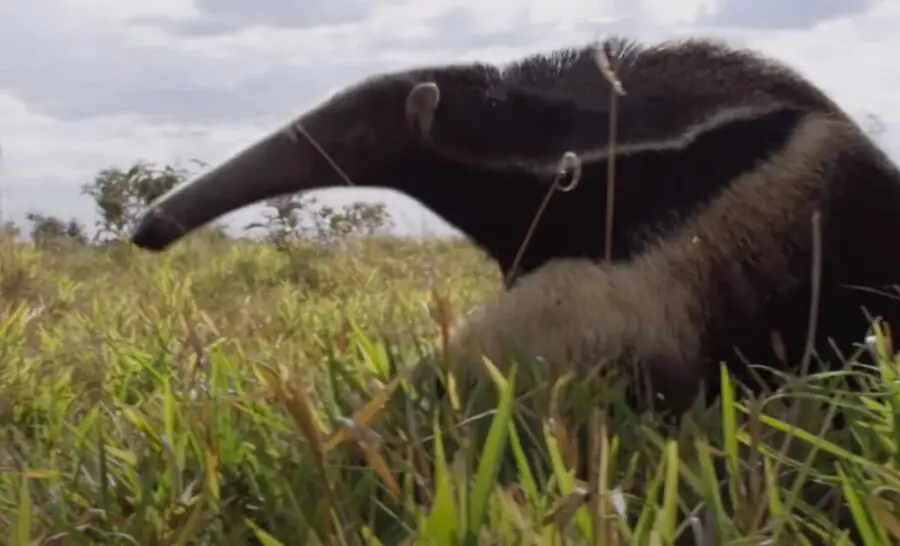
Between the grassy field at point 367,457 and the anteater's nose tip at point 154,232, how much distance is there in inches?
12.9

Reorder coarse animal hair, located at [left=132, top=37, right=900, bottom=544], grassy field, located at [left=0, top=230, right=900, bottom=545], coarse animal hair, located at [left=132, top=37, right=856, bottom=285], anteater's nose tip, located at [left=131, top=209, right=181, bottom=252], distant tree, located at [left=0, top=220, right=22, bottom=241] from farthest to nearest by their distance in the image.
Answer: distant tree, located at [left=0, top=220, right=22, bottom=241] < anteater's nose tip, located at [left=131, top=209, right=181, bottom=252] < coarse animal hair, located at [left=132, top=37, right=856, bottom=285] < coarse animal hair, located at [left=132, top=37, right=900, bottom=544] < grassy field, located at [left=0, top=230, right=900, bottom=545]

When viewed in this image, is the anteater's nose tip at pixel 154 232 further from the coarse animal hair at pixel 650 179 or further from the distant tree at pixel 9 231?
the distant tree at pixel 9 231

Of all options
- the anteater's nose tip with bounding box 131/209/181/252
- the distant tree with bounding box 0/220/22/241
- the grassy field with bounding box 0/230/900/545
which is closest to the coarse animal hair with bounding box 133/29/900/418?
the anteater's nose tip with bounding box 131/209/181/252

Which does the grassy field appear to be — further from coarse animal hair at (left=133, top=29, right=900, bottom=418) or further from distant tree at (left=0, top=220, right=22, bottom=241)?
distant tree at (left=0, top=220, right=22, bottom=241)

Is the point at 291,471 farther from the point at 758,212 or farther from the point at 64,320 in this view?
the point at 64,320

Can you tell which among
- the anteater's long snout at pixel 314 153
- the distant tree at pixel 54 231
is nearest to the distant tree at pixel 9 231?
the distant tree at pixel 54 231

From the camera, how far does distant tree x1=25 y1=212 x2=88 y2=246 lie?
8.99m

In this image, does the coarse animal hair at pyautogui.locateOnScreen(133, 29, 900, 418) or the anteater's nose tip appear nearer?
the coarse animal hair at pyautogui.locateOnScreen(133, 29, 900, 418)

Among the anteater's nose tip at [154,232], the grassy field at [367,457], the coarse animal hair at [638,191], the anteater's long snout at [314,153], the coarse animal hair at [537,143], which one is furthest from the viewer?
the anteater's long snout at [314,153]

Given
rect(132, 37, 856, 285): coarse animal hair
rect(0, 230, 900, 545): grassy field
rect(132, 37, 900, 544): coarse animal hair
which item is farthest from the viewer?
rect(132, 37, 856, 285): coarse animal hair

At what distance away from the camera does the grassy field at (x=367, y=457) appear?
63.1 inches

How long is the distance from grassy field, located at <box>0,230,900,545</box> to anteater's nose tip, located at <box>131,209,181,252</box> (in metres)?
0.33

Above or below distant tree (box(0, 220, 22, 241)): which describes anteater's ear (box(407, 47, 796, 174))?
above

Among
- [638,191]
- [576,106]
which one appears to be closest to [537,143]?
[576,106]
